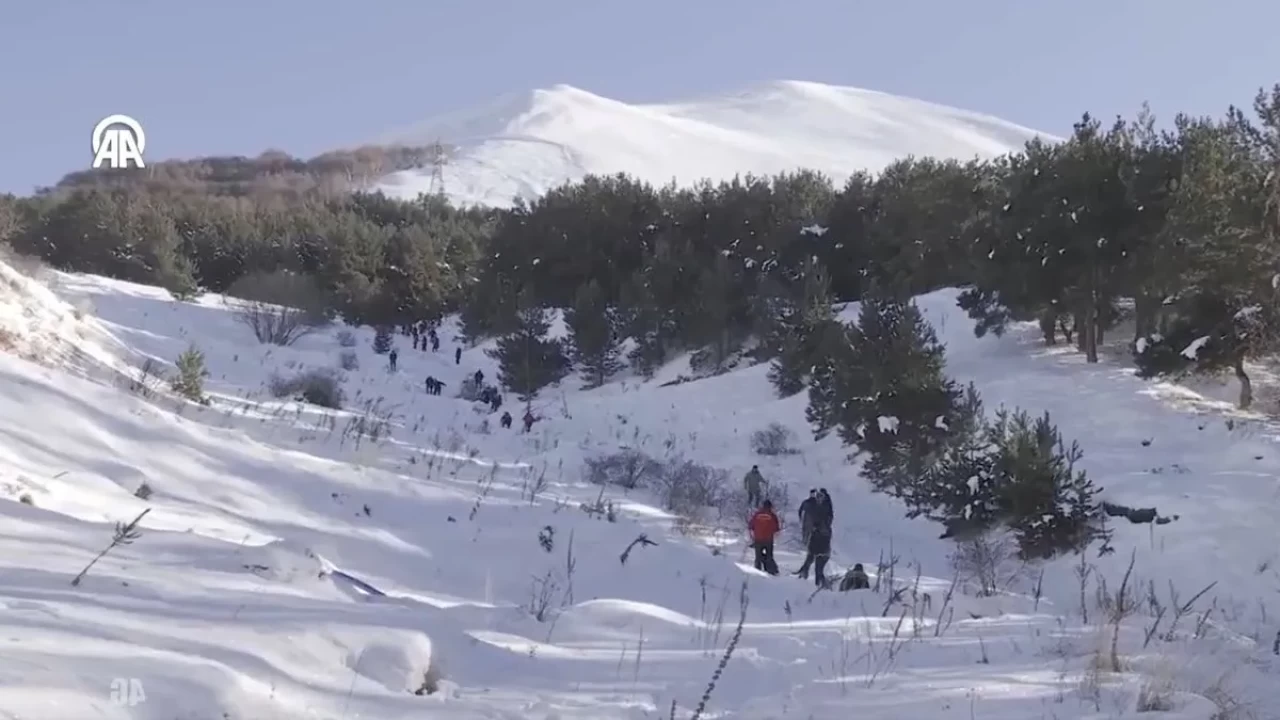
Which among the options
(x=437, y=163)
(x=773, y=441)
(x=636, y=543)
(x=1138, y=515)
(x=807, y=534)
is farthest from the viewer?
(x=437, y=163)

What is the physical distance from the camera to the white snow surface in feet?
11.7

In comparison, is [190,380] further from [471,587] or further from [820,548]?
[820,548]

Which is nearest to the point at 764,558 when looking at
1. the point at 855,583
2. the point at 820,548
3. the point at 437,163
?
the point at 820,548

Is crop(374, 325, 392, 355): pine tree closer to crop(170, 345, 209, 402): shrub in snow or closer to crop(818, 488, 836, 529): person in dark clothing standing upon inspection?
crop(170, 345, 209, 402): shrub in snow

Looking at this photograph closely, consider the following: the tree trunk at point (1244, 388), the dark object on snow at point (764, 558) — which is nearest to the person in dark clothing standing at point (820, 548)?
the dark object on snow at point (764, 558)

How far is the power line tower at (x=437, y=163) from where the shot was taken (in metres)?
97.9

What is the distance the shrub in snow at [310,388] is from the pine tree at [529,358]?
11918 mm

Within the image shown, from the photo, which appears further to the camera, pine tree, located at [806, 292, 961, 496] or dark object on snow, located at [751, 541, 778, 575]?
pine tree, located at [806, 292, 961, 496]

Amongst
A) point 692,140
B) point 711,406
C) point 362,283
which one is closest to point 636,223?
point 362,283

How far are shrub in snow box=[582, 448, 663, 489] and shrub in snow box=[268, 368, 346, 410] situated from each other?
5504mm

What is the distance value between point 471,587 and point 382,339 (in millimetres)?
34542

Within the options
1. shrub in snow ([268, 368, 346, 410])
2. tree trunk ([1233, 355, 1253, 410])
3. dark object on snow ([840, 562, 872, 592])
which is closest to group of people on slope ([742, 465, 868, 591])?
dark object on snow ([840, 562, 872, 592])

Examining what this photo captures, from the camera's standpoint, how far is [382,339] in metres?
40.7

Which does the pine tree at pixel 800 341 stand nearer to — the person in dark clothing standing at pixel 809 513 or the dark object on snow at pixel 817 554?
the person in dark clothing standing at pixel 809 513
